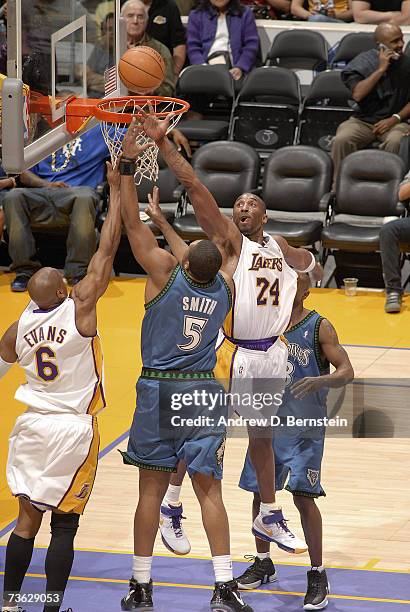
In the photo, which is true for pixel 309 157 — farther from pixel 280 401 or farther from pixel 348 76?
pixel 280 401

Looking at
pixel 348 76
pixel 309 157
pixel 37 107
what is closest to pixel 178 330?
pixel 37 107

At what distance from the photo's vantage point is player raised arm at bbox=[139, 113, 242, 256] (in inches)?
255

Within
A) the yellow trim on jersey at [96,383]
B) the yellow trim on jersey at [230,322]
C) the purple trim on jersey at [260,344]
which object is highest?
the yellow trim on jersey at [96,383]

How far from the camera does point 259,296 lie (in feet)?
22.9

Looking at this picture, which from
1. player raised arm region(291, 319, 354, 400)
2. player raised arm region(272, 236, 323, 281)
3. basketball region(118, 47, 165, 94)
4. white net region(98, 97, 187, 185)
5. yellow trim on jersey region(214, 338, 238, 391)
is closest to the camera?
player raised arm region(291, 319, 354, 400)

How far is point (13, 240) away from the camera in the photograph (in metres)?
13.3

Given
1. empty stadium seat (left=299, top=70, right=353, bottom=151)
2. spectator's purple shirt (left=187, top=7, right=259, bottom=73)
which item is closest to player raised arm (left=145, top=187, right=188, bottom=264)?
empty stadium seat (left=299, top=70, right=353, bottom=151)

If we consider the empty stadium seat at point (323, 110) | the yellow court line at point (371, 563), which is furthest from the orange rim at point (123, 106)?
the empty stadium seat at point (323, 110)

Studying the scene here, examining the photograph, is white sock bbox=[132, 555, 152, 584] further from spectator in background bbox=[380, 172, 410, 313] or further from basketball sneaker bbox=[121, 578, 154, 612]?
spectator in background bbox=[380, 172, 410, 313]

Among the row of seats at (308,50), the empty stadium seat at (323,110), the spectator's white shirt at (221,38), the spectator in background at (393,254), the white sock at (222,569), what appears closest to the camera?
the white sock at (222,569)

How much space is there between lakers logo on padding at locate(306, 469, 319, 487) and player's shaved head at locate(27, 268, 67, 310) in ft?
5.39

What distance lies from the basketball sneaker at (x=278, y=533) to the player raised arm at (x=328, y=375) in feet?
2.36

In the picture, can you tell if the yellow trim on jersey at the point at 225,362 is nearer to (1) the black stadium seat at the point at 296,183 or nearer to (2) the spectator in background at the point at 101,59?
(2) the spectator in background at the point at 101,59

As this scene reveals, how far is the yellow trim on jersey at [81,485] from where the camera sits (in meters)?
5.91
